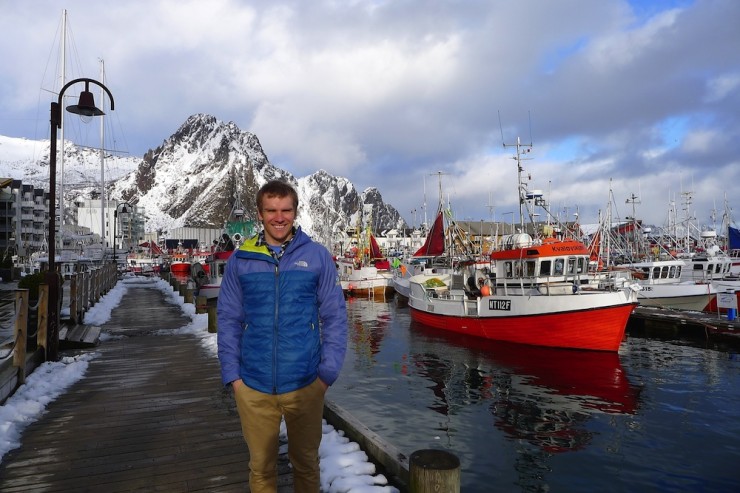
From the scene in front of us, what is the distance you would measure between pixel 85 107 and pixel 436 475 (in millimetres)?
11448

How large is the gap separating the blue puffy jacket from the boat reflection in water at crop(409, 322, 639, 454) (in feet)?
25.0

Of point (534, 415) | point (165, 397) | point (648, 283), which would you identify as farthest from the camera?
point (648, 283)

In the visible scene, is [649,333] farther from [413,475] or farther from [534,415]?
[413,475]

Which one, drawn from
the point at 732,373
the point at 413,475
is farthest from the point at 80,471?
the point at 732,373

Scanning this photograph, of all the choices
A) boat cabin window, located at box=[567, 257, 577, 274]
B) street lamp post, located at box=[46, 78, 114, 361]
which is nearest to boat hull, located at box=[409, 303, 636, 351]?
boat cabin window, located at box=[567, 257, 577, 274]

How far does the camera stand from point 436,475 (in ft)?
11.8

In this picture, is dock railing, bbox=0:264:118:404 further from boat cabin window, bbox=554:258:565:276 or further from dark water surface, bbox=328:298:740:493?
boat cabin window, bbox=554:258:565:276

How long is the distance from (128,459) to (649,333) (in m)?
24.4

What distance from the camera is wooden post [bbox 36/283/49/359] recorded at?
938cm

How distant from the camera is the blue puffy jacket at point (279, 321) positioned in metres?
3.39

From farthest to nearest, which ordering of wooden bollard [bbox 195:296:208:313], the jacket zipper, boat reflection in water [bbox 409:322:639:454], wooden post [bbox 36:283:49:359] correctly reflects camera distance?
wooden bollard [bbox 195:296:208:313] → boat reflection in water [bbox 409:322:639:454] → wooden post [bbox 36:283:49:359] → the jacket zipper

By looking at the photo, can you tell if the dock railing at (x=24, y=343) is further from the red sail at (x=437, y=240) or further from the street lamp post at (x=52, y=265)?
the red sail at (x=437, y=240)

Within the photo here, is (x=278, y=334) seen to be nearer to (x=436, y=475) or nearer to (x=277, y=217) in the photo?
(x=277, y=217)

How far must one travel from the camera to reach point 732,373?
14914mm
